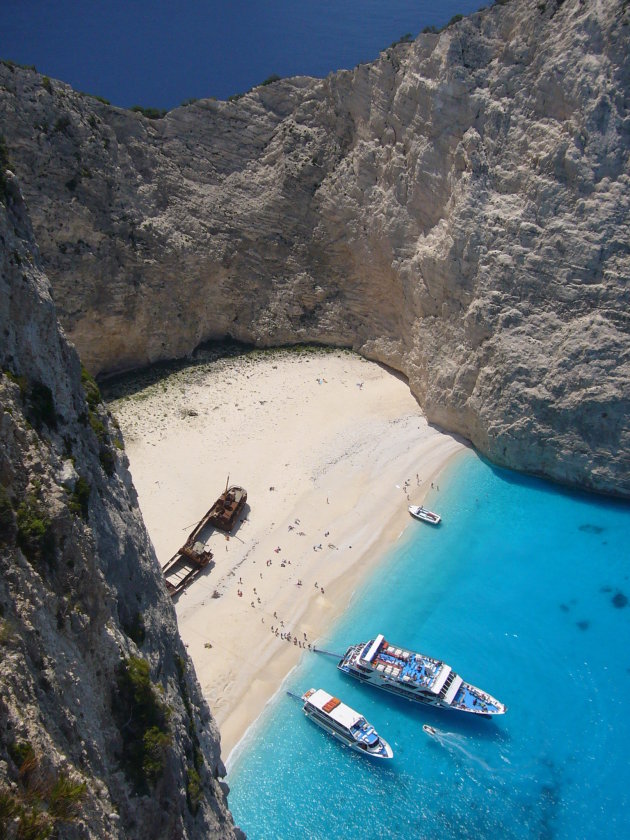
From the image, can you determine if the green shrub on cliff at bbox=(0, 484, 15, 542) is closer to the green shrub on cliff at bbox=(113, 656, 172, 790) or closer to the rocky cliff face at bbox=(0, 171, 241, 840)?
the rocky cliff face at bbox=(0, 171, 241, 840)

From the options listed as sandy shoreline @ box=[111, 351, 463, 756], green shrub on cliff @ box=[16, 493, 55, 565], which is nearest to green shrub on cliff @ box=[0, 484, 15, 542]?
green shrub on cliff @ box=[16, 493, 55, 565]

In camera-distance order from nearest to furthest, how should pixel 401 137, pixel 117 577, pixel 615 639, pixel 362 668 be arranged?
pixel 117 577 < pixel 362 668 < pixel 615 639 < pixel 401 137

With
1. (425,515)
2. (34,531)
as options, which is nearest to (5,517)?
(34,531)

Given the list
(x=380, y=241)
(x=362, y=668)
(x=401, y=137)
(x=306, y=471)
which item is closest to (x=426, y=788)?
(x=362, y=668)

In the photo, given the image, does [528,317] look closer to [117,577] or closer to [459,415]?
[459,415]

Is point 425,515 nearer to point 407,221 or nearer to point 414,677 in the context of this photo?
point 414,677

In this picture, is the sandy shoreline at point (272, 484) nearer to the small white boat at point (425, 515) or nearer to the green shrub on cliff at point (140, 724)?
the small white boat at point (425, 515)

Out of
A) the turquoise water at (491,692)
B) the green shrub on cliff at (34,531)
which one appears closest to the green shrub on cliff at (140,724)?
the green shrub on cliff at (34,531)
